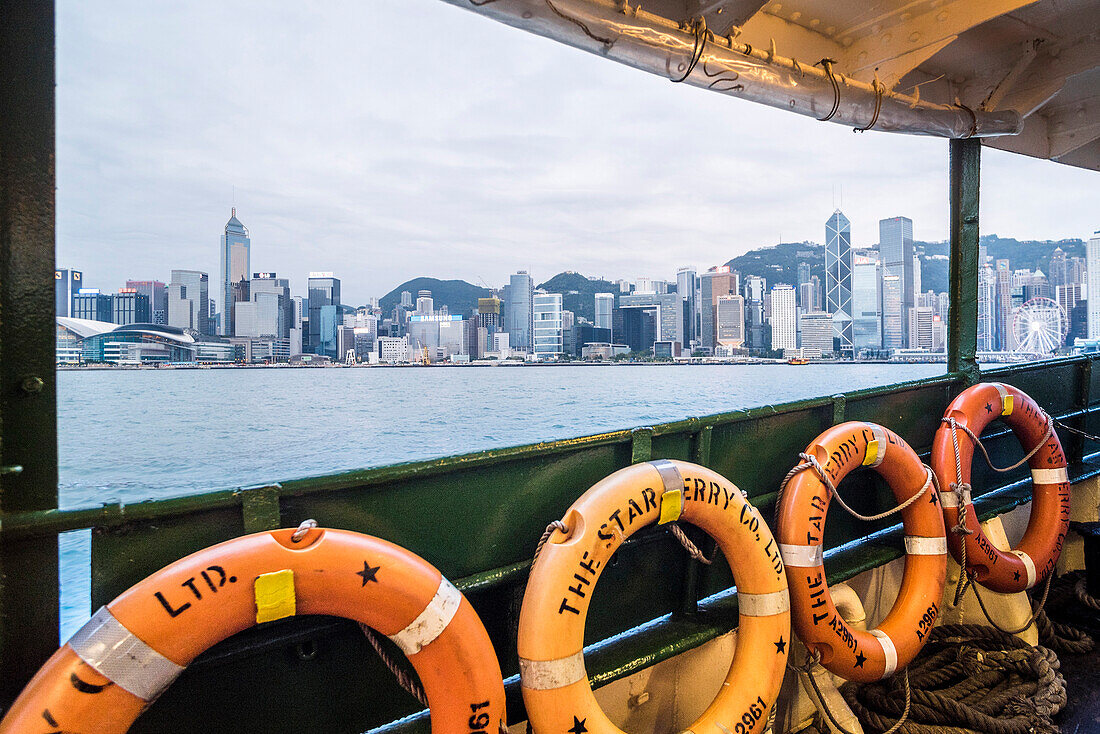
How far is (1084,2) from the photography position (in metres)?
2.73

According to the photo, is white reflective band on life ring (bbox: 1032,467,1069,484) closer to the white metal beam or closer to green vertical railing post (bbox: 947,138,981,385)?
green vertical railing post (bbox: 947,138,981,385)

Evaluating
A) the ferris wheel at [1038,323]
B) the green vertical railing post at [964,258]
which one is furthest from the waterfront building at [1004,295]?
the green vertical railing post at [964,258]

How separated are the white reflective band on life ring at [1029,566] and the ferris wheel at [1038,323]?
723 inches

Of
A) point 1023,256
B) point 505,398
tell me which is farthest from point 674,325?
point 1023,256

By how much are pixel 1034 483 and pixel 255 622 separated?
138 inches

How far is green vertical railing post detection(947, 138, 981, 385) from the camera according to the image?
3.45 meters

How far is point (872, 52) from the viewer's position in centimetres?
302

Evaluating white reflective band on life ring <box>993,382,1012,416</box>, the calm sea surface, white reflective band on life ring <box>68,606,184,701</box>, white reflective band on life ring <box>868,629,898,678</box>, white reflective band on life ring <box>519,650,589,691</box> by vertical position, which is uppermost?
white reflective band on life ring <box>993,382,1012,416</box>

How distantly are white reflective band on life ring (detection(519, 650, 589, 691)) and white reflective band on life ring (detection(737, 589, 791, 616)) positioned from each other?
25.8 inches

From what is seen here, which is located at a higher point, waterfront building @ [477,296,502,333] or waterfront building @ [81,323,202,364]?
waterfront building @ [477,296,502,333]

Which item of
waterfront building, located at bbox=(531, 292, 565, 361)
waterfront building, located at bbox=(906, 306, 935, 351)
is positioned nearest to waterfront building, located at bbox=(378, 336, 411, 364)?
waterfront building, located at bbox=(531, 292, 565, 361)

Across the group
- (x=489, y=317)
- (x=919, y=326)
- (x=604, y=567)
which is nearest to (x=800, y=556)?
(x=604, y=567)

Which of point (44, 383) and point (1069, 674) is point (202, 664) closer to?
point (44, 383)

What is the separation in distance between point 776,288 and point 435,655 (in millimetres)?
68785
